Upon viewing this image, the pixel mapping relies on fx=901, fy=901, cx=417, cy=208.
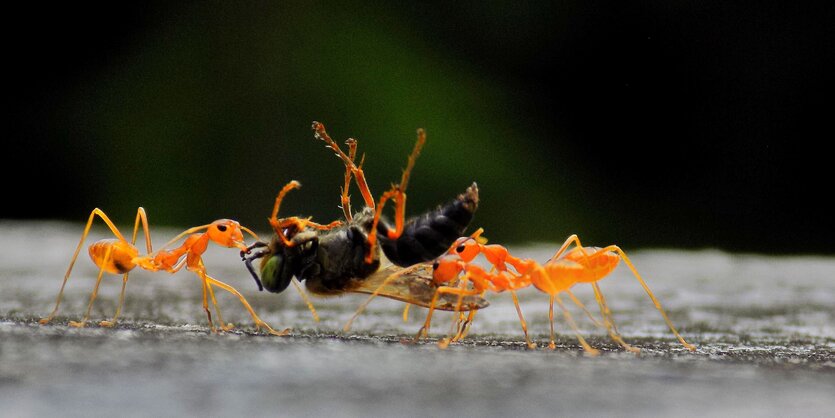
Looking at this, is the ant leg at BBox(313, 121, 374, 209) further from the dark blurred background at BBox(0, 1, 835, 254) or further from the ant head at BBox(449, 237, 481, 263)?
the dark blurred background at BBox(0, 1, 835, 254)

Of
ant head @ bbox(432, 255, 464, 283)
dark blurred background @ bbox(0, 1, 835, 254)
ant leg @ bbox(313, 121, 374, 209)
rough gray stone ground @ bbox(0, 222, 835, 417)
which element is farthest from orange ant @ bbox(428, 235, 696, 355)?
dark blurred background @ bbox(0, 1, 835, 254)

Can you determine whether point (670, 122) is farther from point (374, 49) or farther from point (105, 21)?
point (105, 21)

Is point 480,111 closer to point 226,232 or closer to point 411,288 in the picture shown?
point 226,232

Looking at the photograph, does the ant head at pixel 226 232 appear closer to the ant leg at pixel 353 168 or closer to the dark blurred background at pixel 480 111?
the ant leg at pixel 353 168

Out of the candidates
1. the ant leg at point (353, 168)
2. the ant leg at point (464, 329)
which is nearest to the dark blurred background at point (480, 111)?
the ant leg at point (353, 168)

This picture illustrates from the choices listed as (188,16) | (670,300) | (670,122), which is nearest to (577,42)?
(670,122)

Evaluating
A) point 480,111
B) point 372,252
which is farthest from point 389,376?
point 480,111
